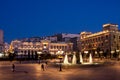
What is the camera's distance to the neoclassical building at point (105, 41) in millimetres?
124425

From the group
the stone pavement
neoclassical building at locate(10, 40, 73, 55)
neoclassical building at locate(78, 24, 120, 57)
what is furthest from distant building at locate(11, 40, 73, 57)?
the stone pavement

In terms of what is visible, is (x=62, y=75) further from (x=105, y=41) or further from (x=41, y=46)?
(x=41, y=46)

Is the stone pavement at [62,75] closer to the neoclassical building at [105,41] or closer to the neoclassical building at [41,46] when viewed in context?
the neoclassical building at [105,41]

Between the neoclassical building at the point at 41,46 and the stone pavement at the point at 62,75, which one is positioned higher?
the neoclassical building at the point at 41,46

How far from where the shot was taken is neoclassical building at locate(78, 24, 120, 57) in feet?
408

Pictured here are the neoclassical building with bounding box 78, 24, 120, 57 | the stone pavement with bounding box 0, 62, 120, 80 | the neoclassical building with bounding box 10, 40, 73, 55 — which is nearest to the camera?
the stone pavement with bounding box 0, 62, 120, 80

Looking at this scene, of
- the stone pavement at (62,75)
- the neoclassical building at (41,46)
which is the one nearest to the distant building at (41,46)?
the neoclassical building at (41,46)

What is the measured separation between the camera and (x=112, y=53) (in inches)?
4370

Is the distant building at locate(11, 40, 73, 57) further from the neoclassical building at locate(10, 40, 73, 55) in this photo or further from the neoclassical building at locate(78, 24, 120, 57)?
the neoclassical building at locate(78, 24, 120, 57)

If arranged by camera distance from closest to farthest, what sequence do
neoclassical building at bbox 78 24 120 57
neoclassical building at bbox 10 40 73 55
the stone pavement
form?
1. the stone pavement
2. neoclassical building at bbox 78 24 120 57
3. neoclassical building at bbox 10 40 73 55

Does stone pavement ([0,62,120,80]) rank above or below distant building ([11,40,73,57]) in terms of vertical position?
below

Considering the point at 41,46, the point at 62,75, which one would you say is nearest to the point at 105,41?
the point at 41,46

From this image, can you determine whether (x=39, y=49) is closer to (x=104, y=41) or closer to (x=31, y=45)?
(x=31, y=45)

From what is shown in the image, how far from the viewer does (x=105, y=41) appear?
130250 mm
